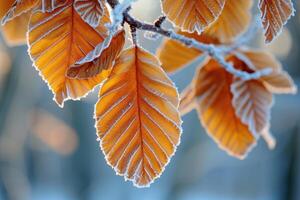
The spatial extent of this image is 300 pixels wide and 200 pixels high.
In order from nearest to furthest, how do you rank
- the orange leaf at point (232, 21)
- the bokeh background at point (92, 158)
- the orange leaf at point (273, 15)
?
the orange leaf at point (273, 15)
the orange leaf at point (232, 21)
the bokeh background at point (92, 158)

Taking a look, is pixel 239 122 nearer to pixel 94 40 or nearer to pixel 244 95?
pixel 244 95

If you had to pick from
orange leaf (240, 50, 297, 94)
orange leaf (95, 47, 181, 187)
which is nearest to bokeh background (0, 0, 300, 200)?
orange leaf (240, 50, 297, 94)

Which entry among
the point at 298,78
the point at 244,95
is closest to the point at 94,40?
the point at 244,95

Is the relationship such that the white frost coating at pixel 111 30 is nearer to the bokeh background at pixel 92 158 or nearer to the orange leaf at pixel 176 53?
the orange leaf at pixel 176 53

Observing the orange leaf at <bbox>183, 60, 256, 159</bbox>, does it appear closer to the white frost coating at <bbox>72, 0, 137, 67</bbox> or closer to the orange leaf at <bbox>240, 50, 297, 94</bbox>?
the orange leaf at <bbox>240, 50, 297, 94</bbox>

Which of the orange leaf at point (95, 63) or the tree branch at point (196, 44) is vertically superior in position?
the orange leaf at point (95, 63)

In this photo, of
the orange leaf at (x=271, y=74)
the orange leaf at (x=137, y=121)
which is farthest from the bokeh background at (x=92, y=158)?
the orange leaf at (x=137, y=121)
